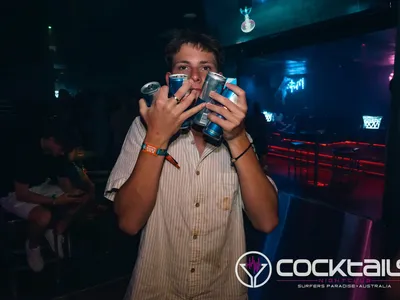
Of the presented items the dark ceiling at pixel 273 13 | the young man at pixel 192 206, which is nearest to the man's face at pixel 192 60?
the young man at pixel 192 206

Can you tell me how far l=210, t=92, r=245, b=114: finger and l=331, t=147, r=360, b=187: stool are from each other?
220 inches

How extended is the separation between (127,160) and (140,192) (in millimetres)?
169

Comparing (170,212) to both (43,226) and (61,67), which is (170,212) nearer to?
(43,226)

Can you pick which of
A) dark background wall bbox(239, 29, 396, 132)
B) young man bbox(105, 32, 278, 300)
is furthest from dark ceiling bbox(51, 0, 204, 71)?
young man bbox(105, 32, 278, 300)

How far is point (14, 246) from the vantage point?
302 centimetres

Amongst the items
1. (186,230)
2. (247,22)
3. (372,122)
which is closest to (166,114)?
(186,230)

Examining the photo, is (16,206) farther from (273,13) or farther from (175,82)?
(273,13)

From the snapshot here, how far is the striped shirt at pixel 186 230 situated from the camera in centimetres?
109

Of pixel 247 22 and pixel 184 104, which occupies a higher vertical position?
pixel 247 22

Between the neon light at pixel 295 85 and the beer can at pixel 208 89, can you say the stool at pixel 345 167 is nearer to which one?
the neon light at pixel 295 85

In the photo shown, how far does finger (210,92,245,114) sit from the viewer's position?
0.96 metres

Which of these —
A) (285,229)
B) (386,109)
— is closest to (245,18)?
(285,229)

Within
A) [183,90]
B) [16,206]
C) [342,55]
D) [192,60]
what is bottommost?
[16,206]

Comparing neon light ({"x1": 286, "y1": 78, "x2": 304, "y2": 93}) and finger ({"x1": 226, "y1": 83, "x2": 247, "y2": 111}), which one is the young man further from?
neon light ({"x1": 286, "y1": 78, "x2": 304, "y2": 93})
